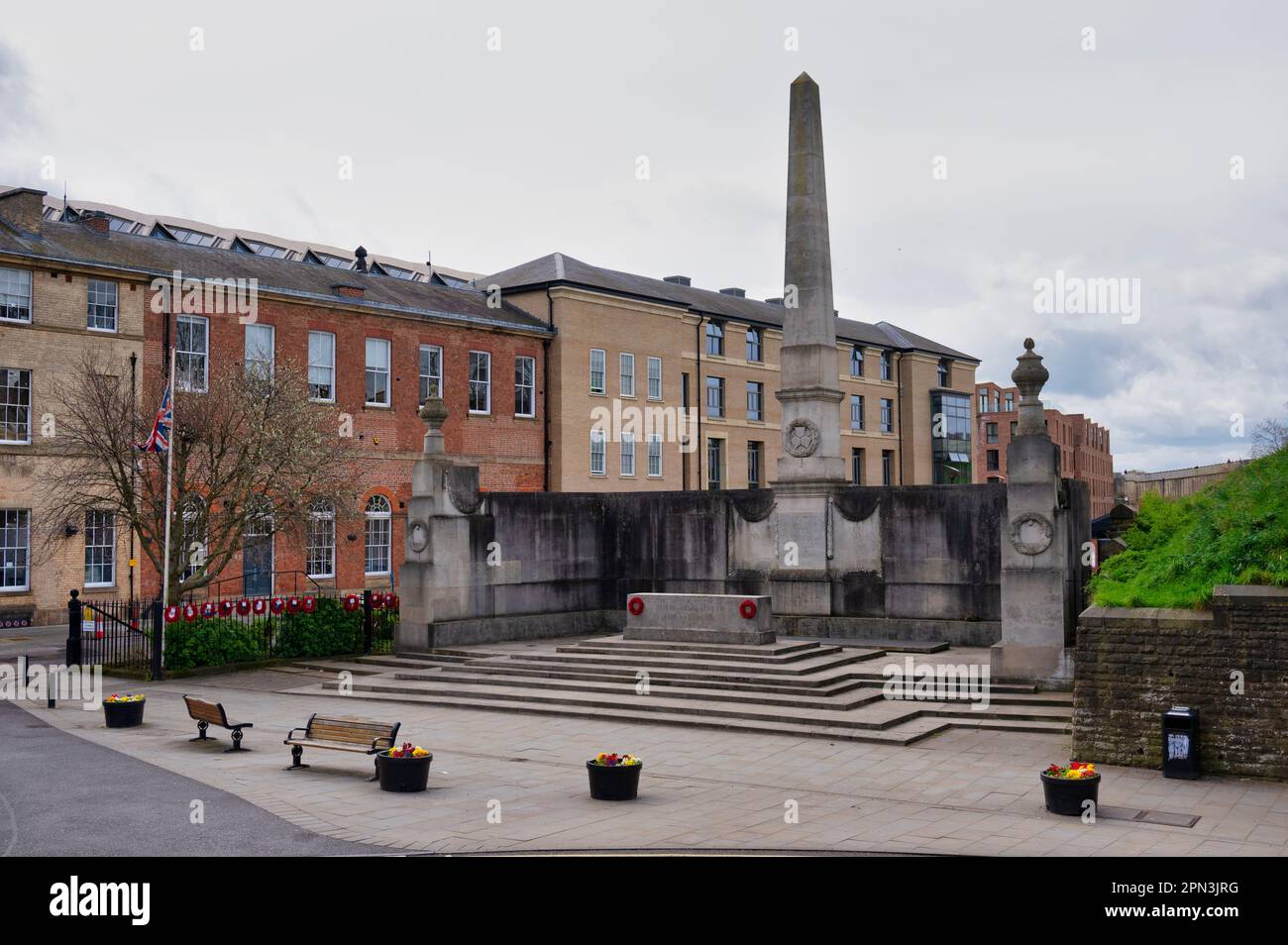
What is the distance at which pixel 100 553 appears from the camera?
33844 mm

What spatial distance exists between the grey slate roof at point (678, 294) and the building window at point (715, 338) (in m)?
0.61

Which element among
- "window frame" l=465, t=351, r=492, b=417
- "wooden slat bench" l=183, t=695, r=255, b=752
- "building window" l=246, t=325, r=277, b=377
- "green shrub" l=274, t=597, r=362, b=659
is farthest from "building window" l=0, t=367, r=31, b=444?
"wooden slat bench" l=183, t=695, r=255, b=752

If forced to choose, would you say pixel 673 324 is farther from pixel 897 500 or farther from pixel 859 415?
pixel 897 500

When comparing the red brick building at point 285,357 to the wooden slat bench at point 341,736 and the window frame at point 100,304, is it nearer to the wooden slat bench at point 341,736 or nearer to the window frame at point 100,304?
the window frame at point 100,304

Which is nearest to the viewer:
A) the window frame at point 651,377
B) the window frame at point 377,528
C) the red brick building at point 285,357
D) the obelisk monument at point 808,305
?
the obelisk monument at point 808,305

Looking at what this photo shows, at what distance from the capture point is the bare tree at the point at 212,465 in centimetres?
2503

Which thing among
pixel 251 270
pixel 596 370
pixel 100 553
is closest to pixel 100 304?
pixel 251 270

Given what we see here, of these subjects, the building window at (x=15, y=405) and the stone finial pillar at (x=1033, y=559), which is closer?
the stone finial pillar at (x=1033, y=559)

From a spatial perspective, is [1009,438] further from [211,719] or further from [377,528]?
[211,719]

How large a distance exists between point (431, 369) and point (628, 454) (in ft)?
35.5

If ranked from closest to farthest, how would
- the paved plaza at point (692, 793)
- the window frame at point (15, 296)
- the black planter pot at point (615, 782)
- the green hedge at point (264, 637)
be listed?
1. the paved plaza at point (692, 793)
2. the black planter pot at point (615, 782)
3. the green hedge at point (264, 637)
4. the window frame at point (15, 296)

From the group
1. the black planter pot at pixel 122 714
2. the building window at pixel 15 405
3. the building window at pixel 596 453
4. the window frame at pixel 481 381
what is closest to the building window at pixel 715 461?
the building window at pixel 596 453

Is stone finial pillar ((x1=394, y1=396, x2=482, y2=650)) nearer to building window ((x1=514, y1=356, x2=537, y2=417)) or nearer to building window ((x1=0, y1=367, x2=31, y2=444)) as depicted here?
building window ((x1=0, y1=367, x2=31, y2=444))

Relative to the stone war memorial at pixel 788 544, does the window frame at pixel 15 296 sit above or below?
above
